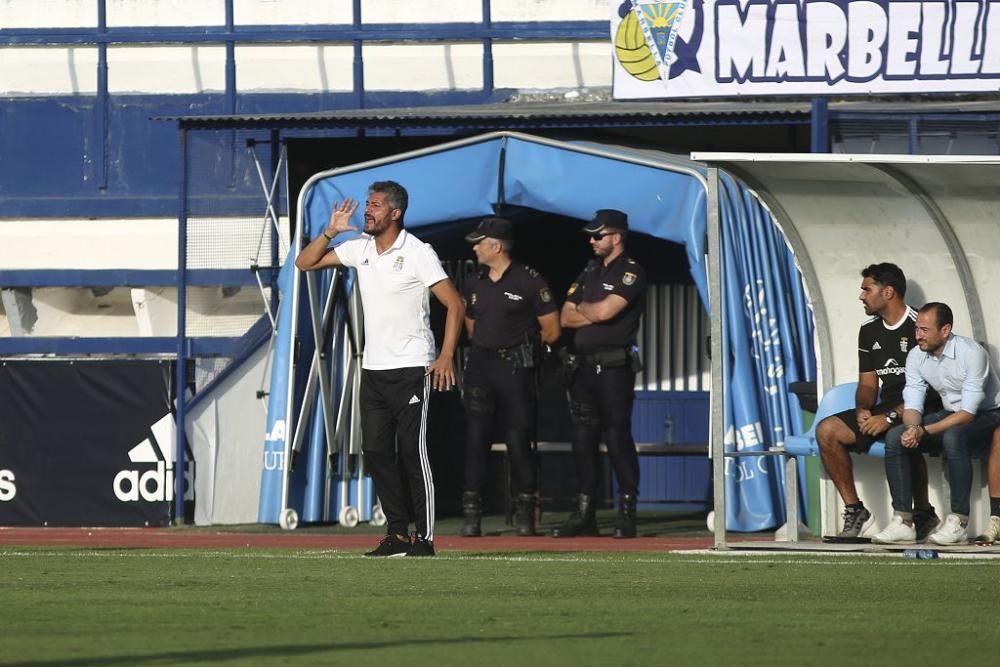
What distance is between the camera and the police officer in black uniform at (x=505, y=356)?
11.9 m

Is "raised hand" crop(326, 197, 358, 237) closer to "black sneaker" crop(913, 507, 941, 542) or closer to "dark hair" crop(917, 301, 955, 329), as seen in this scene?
"dark hair" crop(917, 301, 955, 329)

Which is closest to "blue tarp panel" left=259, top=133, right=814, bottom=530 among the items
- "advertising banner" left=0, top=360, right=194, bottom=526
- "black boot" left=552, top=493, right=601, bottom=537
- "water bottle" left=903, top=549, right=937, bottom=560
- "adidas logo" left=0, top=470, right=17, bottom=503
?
"black boot" left=552, top=493, right=601, bottom=537

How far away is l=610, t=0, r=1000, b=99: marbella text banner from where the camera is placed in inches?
518

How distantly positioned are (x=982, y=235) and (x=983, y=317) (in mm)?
456

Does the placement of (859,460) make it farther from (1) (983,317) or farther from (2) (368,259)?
(2) (368,259)

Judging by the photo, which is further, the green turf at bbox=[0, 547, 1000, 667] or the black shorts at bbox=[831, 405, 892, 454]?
the black shorts at bbox=[831, 405, 892, 454]

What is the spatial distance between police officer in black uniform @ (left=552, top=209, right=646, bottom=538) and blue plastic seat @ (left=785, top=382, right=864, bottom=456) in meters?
1.15

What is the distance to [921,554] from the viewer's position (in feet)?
31.2

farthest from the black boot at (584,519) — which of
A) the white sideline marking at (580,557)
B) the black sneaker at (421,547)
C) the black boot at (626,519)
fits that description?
the black sneaker at (421,547)

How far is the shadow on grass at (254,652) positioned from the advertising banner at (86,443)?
8.61 meters

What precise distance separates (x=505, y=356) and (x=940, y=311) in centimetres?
283

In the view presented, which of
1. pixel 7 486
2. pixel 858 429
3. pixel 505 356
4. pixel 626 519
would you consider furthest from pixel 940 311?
pixel 7 486

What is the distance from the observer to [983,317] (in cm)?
1094

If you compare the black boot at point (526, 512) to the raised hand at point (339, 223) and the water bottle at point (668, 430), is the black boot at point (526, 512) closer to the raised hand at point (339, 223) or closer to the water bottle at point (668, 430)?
the raised hand at point (339, 223)
